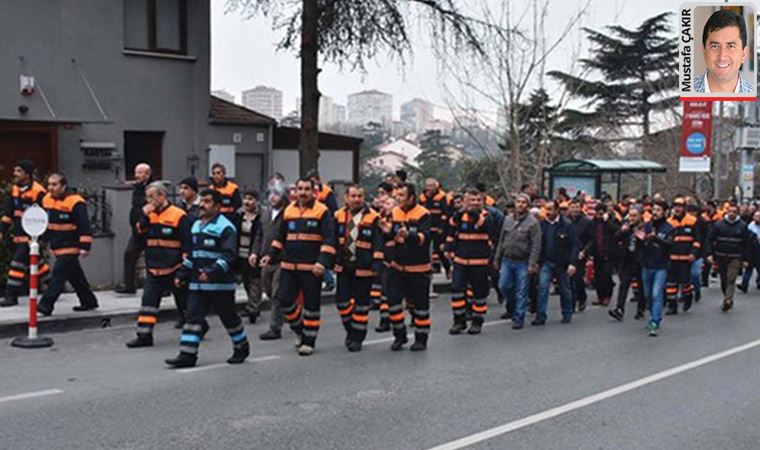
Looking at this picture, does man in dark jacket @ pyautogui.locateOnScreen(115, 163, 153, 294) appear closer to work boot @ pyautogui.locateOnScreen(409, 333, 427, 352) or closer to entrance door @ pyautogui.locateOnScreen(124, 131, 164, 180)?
work boot @ pyautogui.locateOnScreen(409, 333, 427, 352)

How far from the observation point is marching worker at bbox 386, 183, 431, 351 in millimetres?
11609

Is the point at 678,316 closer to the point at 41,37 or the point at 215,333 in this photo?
the point at 215,333

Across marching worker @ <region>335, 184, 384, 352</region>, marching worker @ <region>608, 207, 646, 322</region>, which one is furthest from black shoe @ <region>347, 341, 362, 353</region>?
marching worker @ <region>608, 207, 646, 322</region>

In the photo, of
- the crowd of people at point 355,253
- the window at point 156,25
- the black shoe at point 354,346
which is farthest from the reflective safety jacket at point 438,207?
the window at point 156,25

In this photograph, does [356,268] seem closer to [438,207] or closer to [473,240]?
[473,240]

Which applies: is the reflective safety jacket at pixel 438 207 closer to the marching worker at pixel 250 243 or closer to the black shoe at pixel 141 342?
the marching worker at pixel 250 243

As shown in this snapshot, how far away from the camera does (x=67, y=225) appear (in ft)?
41.5

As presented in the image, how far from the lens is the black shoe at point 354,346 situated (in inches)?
453

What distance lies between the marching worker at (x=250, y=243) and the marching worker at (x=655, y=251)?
212 inches

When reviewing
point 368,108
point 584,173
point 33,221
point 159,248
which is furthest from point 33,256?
point 368,108

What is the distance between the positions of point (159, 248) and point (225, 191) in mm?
2964

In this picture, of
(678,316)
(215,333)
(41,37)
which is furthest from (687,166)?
(215,333)

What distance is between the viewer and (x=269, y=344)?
11797mm

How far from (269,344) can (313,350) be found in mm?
718
